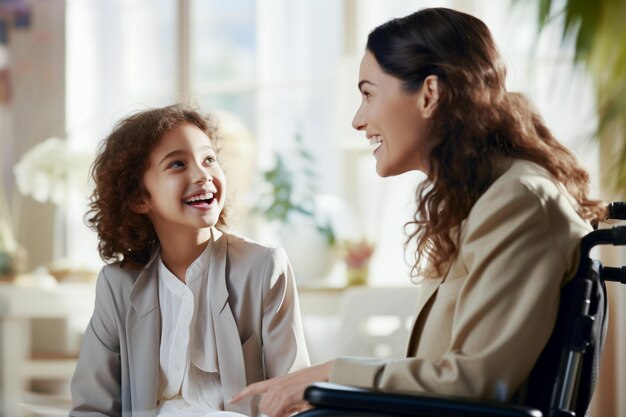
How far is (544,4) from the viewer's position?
2.25 m

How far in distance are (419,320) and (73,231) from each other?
317 centimetres

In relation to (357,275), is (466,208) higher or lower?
higher

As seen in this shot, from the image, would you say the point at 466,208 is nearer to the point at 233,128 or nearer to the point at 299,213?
the point at 299,213

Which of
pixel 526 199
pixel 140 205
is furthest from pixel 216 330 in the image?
pixel 526 199

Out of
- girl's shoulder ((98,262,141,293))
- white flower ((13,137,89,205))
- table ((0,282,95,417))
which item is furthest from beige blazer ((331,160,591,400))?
white flower ((13,137,89,205))

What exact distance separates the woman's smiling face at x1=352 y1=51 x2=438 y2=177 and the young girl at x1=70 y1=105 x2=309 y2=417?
23 centimetres

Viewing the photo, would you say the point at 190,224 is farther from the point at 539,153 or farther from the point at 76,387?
the point at 539,153

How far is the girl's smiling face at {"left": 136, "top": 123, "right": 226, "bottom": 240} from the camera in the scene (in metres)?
1.35

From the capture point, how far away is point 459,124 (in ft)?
4.06

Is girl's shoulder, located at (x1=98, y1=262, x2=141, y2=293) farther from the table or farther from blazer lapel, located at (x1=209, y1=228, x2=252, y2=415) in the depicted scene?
the table

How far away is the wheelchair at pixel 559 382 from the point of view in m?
1.01

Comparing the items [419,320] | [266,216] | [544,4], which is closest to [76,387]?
[419,320]

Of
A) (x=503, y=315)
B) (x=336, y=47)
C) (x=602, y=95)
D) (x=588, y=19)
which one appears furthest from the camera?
(x=336, y=47)

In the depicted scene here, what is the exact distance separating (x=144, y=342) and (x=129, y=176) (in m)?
0.26
